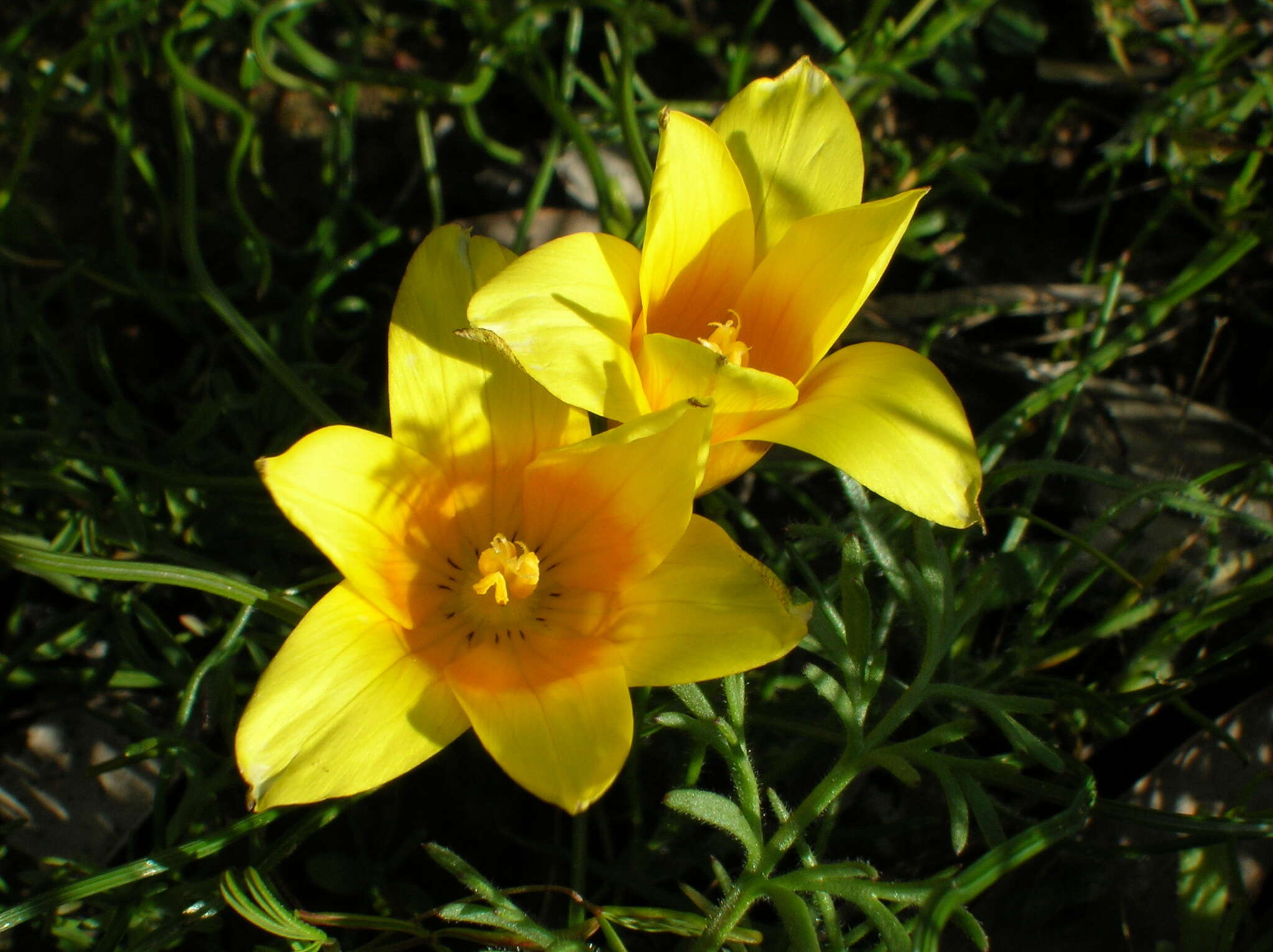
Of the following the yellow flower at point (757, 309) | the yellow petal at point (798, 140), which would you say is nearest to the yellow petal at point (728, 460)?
the yellow flower at point (757, 309)

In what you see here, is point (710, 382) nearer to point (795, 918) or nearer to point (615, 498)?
point (615, 498)

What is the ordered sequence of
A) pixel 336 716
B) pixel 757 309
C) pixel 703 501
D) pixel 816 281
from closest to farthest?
pixel 336 716 → pixel 816 281 → pixel 757 309 → pixel 703 501

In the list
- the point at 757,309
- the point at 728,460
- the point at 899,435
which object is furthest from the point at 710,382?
the point at 757,309

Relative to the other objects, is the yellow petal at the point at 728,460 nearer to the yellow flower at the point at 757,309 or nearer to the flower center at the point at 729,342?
the yellow flower at the point at 757,309

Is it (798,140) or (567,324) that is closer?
(567,324)

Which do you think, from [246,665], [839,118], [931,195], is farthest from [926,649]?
[931,195]

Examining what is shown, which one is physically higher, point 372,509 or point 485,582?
point 372,509

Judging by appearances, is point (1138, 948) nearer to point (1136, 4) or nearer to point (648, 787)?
point (648, 787)
